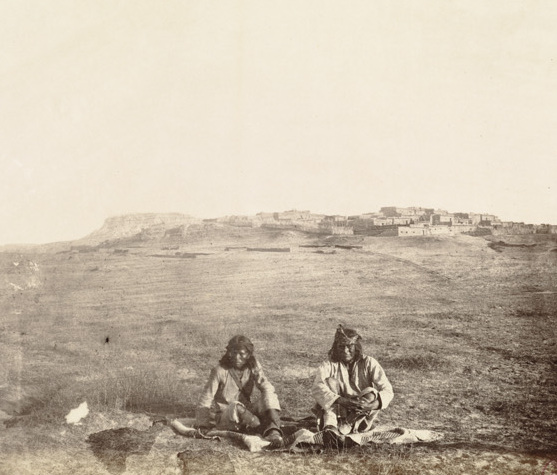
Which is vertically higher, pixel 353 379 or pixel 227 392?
pixel 353 379

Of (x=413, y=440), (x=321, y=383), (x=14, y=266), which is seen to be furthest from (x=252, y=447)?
(x=14, y=266)

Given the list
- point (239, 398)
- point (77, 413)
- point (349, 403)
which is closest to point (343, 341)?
point (349, 403)

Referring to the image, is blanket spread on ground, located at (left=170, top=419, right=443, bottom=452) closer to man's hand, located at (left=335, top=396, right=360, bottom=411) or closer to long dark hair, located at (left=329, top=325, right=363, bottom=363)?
man's hand, located at (left=335, top=396, right=360, bottom=411)

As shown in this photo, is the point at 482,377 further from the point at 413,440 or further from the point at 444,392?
the point at 413,440

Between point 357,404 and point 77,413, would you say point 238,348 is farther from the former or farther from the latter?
point 77,413

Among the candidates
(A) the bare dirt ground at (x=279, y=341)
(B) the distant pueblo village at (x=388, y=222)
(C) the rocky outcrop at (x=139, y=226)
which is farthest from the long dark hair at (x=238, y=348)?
(C) the rocky outcrop at (x=139, y=226)

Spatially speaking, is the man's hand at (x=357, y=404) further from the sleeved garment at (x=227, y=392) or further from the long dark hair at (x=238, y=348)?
the long dark hair at (x=238, y=348)
